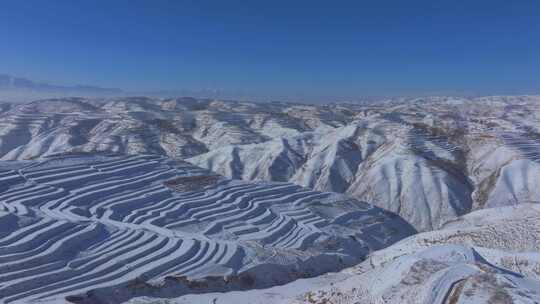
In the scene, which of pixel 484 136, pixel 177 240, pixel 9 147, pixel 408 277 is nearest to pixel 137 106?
pixel 9 147

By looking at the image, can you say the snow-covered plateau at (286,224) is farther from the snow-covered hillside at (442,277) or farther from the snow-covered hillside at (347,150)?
the snow-covered hillside at (347,150)

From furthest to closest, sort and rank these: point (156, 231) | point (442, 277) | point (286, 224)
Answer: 1. point (286, 224)
2. point (156, 231)
3. point (442, 277)

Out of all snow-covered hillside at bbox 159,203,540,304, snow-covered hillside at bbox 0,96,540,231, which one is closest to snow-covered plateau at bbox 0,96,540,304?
snow-covered hillside at bbox 159,203,540,304

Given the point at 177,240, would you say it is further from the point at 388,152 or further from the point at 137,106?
the point at 137,106

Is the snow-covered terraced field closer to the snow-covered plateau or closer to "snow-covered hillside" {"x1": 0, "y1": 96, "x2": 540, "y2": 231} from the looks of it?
the snow-covered plateau

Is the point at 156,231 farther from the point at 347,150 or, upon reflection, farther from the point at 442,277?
the point at 347,150

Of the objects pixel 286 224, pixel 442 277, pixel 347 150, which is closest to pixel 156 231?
pixel 286 224
